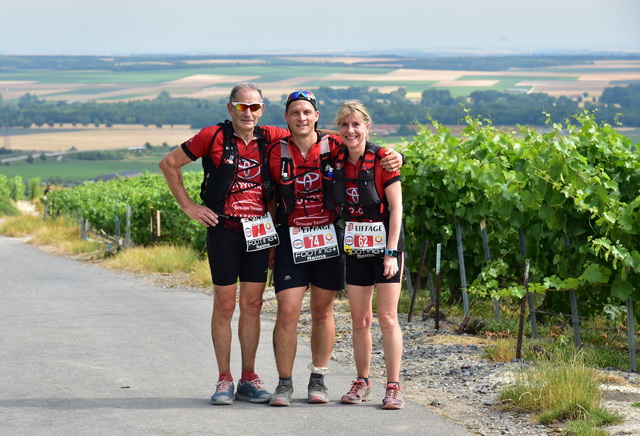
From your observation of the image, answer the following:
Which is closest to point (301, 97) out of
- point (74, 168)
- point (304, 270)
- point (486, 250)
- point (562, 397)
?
point (304, 270)

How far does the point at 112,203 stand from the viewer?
37.0m

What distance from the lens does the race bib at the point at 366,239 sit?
6.83 meters

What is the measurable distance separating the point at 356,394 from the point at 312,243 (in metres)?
1.03

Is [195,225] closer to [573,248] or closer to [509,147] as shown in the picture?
[509,147]

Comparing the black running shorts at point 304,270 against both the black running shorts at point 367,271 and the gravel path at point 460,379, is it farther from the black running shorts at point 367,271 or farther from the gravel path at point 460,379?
the gravel path at point 460,379

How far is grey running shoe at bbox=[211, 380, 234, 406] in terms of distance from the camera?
6961 mm

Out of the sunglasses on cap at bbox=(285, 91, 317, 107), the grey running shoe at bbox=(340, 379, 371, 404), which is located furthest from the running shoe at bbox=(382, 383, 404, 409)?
the sunglasses on cap at bbox=(285, 91, 317, 107)

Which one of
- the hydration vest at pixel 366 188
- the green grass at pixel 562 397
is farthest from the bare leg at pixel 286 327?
the green grass at pixel 562 397

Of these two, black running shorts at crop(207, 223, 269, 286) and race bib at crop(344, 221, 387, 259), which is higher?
race bib at crop(344, 221, 387, 259)

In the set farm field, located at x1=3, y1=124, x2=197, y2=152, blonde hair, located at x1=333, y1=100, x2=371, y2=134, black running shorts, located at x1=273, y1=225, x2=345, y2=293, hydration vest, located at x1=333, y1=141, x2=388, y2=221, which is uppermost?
blonde hair, located at x1=333, y1=100, x2=371, y2=134

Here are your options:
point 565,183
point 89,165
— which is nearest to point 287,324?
point 565,183

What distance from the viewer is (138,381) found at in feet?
26.1

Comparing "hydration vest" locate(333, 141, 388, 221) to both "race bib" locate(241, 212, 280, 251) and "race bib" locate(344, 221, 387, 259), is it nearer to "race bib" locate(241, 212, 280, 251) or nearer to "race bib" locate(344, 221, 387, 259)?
"race bib" locate(344, 221, 387, 259)

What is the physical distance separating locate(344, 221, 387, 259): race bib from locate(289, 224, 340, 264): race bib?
0.35 ft
